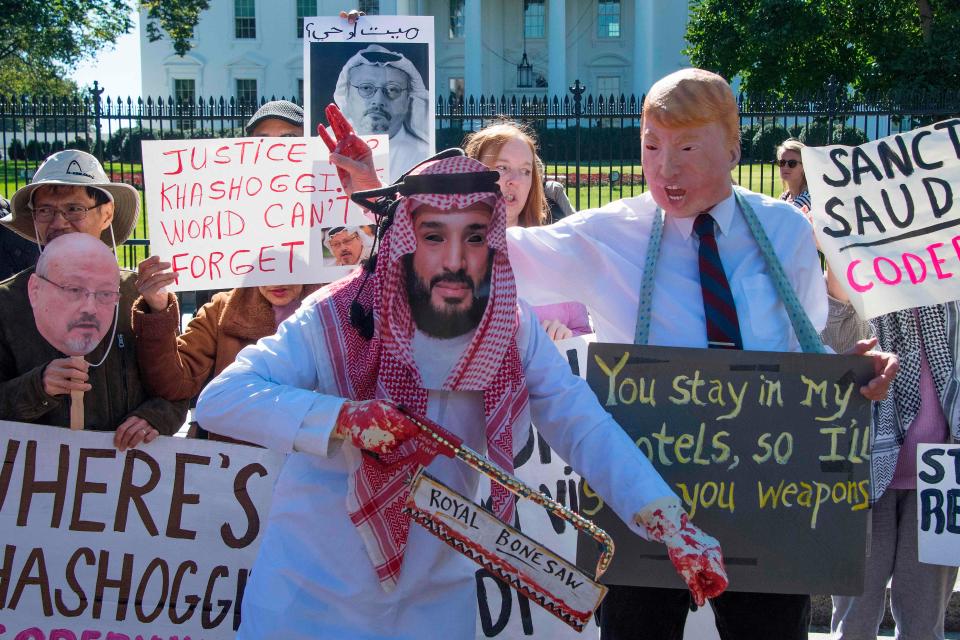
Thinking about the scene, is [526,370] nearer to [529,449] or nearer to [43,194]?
[529,449]

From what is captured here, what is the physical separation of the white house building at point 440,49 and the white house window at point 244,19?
0.05 m

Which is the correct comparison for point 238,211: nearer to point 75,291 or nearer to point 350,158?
point 75,291

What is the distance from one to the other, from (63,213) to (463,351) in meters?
2.03

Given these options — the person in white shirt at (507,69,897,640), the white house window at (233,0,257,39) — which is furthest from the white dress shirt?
the white house window at (233,0,257,39)

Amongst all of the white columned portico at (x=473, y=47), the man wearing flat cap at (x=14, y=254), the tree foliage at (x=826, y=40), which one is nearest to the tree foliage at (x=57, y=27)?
the white columned portico at (x=473, y=47)

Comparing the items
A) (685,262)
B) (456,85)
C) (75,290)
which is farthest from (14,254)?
(456,85)

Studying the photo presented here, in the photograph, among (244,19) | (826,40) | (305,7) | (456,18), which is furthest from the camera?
(456,18)

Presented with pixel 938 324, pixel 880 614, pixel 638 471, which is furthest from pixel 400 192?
pixel 880 614

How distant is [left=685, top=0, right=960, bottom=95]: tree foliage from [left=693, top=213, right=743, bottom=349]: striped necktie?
1120 inches

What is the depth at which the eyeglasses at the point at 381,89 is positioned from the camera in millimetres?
5426

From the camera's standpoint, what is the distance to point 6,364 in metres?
3.45

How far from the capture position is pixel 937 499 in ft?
12.4

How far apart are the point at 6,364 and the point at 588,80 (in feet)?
151

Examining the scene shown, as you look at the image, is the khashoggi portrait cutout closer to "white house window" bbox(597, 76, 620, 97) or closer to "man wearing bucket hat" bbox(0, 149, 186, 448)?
"man wearing bucket hat" bbox(0, 149, 186, 448)
